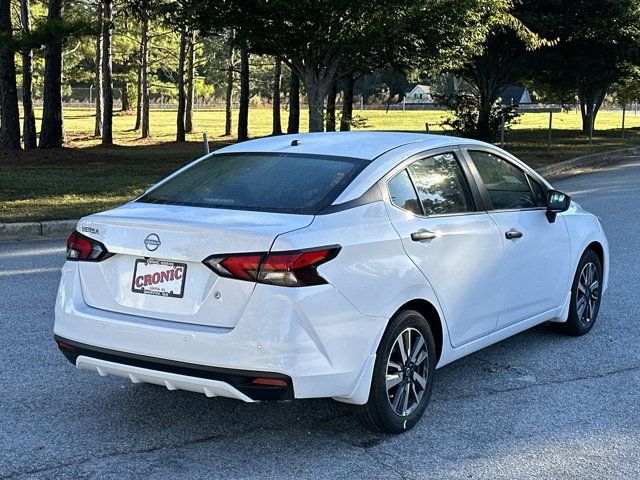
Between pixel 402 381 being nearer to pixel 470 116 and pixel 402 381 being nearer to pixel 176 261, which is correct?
pixel 176 261

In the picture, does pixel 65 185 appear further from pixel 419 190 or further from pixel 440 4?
pixel 419 190

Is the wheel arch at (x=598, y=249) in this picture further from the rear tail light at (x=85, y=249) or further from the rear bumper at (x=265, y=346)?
the rear tail light at (x=85, y=249)

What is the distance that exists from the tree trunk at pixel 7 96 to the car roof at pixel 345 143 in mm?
17531

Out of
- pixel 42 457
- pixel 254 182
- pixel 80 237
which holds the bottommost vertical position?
pixel 42 457

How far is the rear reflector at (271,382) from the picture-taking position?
→ 13.1 feet

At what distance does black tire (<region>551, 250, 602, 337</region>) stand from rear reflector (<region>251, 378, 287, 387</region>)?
3199 millimetres

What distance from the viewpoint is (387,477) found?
4.02 metres

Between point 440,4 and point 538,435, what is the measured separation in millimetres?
17640

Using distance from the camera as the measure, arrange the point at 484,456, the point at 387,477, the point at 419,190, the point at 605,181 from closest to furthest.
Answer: the point at 387,477
the point at 484,456
the point at 419,190
the point at 605,181

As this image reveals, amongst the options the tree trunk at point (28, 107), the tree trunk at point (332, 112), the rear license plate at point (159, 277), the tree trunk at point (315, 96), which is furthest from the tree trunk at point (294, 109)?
the rear license plate at point (159, 277)

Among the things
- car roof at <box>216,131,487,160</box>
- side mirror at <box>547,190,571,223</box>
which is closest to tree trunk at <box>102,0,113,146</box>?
car roof at <box>216,131,487,160</box>

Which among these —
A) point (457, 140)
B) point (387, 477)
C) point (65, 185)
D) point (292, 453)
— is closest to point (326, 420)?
point (292, 453)

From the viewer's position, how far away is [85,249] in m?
4.49

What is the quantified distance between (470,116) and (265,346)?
25627 mm
